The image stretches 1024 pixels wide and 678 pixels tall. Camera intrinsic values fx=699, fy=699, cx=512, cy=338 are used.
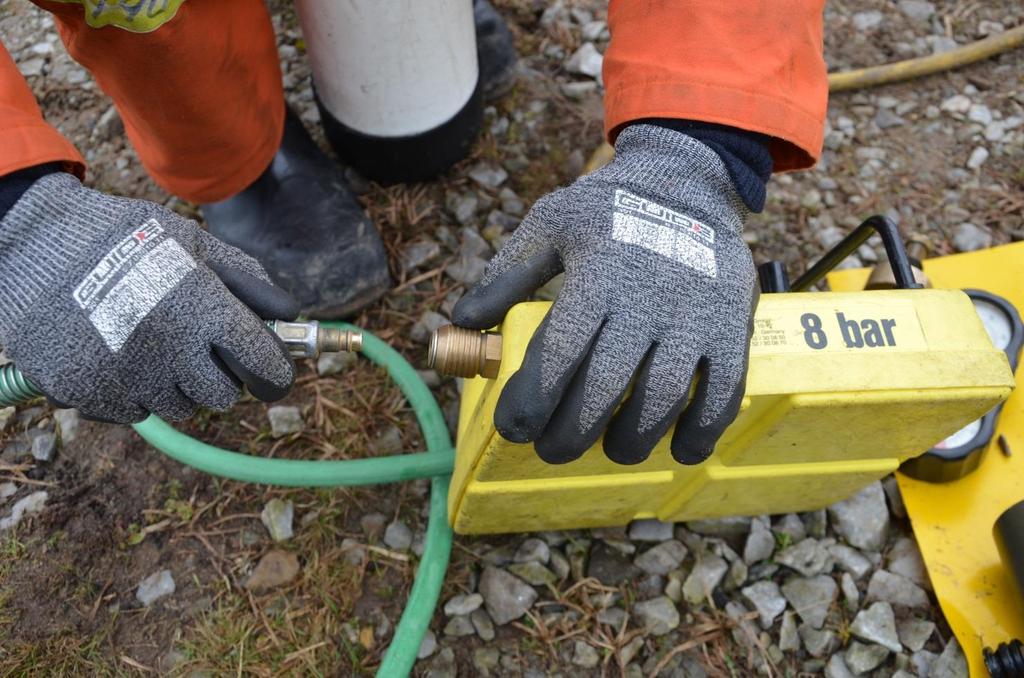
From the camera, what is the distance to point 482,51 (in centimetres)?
177

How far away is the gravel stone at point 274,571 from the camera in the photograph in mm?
1236

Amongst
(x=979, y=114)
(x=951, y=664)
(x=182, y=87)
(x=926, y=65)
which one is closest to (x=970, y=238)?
(x=979, y=114)

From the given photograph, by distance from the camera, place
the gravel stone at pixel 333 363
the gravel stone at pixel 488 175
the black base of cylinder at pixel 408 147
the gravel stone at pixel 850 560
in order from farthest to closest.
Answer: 1. the gravel stone at pixel 488 175
2. the black base of cylinder at pixel 408 147
3. the gravel stone at pixel 333 363
4. the gravel stone at pixel 850 560

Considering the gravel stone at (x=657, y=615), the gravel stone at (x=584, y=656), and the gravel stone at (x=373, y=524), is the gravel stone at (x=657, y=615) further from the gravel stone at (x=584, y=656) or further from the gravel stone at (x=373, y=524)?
the gravel stone at (x=373, y=524)

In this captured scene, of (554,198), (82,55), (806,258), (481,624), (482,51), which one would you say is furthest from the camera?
(482,51)

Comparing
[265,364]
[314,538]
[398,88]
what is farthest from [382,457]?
[398,88]

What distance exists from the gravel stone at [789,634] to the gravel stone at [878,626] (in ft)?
0.32

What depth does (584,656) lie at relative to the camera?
121 cm

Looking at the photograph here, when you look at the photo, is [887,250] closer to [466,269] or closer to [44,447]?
[466,269]

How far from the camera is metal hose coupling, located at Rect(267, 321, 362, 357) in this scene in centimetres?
88

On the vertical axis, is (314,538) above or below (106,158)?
below

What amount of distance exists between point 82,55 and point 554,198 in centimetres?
79

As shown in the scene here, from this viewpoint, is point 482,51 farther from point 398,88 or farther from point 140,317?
point 140,317

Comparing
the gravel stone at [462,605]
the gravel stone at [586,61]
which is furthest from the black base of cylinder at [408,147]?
the gravel stone at [462,605]
